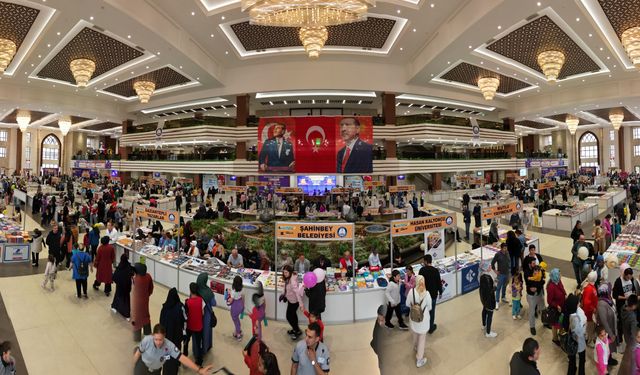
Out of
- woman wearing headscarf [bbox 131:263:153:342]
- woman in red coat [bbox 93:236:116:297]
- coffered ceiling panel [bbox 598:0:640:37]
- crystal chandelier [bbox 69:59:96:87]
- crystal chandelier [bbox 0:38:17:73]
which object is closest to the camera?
woman wearing headscarf [bbox 131:263:153:342]

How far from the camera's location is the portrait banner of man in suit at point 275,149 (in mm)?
19688

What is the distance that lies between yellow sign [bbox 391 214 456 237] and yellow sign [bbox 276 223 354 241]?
92cm

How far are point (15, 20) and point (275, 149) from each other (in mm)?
12050

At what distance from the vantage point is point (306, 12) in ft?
22.8

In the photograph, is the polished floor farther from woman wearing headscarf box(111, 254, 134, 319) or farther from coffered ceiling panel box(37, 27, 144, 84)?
coffered ceiling panel box(37, 27, 144, 84)

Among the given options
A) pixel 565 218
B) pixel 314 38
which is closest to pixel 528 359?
pixel 314 38

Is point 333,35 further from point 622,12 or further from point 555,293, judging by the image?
point 555,293

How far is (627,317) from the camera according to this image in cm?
424

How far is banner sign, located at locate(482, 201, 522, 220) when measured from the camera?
784 cm

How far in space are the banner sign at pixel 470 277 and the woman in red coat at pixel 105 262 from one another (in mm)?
7297

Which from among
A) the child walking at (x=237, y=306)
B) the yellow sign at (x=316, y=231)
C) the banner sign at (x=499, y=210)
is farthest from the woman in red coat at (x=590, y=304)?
the child walking at (x=237, y=306)

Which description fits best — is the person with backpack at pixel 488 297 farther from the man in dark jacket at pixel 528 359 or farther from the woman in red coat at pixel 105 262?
the woman in red coat at pixel 105 262

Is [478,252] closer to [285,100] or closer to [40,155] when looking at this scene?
[285,100]

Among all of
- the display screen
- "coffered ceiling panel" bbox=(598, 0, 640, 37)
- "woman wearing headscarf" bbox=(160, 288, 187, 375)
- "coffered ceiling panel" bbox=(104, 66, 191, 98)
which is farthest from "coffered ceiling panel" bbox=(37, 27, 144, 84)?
"coffered ceiling panel" bbox=(598, 0, 640, 37)
